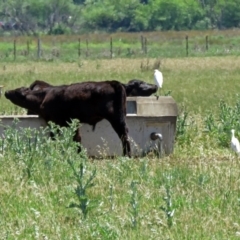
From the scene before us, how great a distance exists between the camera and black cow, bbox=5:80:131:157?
13.5 metres

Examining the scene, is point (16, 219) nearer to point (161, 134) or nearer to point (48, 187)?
point (48, 187)

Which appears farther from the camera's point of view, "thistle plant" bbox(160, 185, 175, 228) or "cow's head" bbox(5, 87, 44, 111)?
"cow's head" bbox(5, 87, 44, 111)

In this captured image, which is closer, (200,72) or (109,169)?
(109,169)

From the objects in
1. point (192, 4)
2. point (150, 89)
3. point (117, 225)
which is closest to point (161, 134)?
point (150, 89)

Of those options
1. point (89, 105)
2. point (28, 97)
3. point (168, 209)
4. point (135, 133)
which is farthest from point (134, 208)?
point (28, 97)

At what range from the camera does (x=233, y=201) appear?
8812 millimetres

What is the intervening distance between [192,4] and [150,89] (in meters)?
103

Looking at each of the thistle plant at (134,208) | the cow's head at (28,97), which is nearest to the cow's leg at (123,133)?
the cow's head at (28,97)

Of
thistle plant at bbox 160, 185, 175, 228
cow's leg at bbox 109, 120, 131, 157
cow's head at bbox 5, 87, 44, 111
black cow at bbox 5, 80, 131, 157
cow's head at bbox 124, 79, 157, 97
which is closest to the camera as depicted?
thistle plant at bbox 160, 185, 175, 228

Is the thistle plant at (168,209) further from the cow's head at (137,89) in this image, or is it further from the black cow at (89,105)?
the cow's head at (137,89)

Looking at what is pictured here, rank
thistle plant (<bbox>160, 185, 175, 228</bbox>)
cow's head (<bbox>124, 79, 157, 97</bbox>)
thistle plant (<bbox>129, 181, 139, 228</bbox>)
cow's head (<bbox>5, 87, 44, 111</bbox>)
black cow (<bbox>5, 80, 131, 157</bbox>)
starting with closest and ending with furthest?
thistle plant (<bbox>129, 181, 139, 228</bbox>) < thistle plant (<bbox>160, 185, 175, 228</bbox>) < black cow (<bbox>5, 80, 131, 157</bbox>) < cow's head (<bbox>5, 87, 44, 111</bbox>) < cow's head (<bbox>124, 79, 157, 97</bbox>)

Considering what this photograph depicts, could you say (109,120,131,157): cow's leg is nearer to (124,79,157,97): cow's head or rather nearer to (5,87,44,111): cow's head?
Answer: (5,87,44,111): cow's head

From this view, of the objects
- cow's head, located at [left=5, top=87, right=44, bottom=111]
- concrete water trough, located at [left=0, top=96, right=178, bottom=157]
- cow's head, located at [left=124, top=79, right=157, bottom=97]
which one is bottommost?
concrete water trough, located at [left=0, top=96, right=178, bottom=157]

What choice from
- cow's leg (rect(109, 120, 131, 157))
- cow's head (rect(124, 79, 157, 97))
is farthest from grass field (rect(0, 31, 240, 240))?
cow's head (rect(124, 79, 157, 97))
